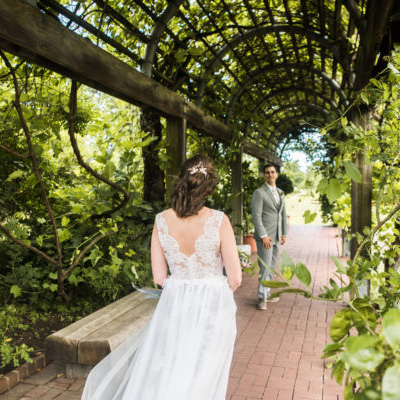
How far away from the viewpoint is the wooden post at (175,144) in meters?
4.75

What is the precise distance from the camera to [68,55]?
266cm

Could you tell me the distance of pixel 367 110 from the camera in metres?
4.21

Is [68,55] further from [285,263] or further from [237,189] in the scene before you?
[237,189]

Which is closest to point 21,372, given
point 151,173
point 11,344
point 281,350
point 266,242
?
point 11,344

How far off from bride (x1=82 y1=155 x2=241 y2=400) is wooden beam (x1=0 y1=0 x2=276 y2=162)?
1.06m

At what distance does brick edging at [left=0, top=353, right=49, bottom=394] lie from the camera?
289 centimetres

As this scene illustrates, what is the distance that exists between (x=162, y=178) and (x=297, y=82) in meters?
6.09

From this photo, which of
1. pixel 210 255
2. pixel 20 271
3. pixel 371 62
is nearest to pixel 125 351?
pixel 210 255

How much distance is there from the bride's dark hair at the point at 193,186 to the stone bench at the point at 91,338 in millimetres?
1200

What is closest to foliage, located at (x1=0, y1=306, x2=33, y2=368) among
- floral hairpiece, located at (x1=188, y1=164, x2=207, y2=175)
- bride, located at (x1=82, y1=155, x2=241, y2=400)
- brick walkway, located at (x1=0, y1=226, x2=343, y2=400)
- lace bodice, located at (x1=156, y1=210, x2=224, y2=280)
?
brick walkway, located at (x1=0, y1=226, x2=343, y2=400)

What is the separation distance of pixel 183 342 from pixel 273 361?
1544 millimetres

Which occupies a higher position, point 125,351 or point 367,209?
point 367,209

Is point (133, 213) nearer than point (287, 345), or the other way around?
point (287, 345)

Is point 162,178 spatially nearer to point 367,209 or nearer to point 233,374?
point 367,209
